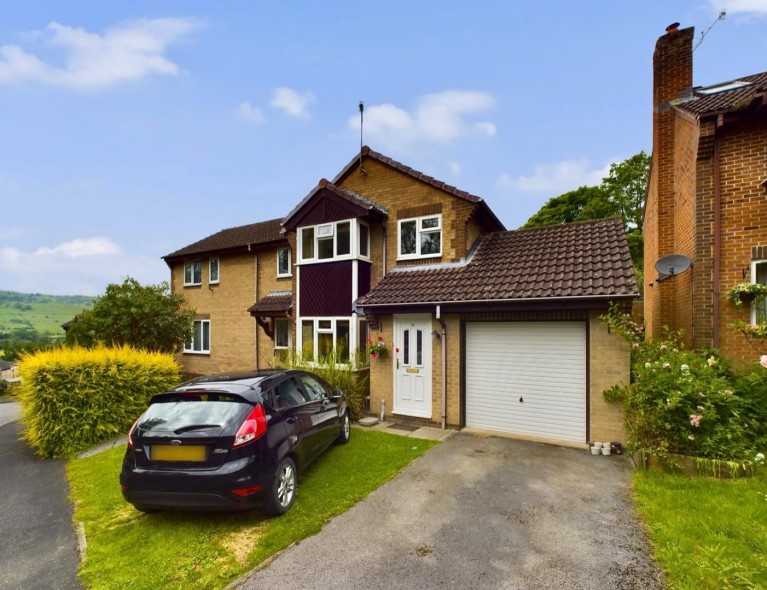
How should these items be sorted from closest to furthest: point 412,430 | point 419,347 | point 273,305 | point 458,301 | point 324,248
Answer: point 458,301 < point 412,430 < point 419,347 < point 324,248 < point 273,305

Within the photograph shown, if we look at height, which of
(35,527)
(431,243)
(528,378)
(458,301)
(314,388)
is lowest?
(35,527)

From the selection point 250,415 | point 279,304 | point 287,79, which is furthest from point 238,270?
point 250,415

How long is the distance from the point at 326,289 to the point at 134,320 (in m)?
7.99

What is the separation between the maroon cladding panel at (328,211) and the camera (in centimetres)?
1070

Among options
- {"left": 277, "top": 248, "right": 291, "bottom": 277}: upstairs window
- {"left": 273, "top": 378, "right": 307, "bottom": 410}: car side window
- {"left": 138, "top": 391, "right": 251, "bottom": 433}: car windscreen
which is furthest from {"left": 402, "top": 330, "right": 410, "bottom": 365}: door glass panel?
{"left": 277, "top": 248, "right": 291, "bottom": 277}: upstairs window

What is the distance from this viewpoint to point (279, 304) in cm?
1479

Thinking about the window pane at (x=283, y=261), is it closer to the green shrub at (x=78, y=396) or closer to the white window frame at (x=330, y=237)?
the white window frame at (x=330, y=237)

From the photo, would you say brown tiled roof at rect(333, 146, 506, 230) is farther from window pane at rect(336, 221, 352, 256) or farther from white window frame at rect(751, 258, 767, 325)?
white window frame at rect(751, 258, 767, 325)

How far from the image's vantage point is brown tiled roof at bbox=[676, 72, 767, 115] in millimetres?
6645

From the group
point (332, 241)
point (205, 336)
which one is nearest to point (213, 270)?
point (205, 336)

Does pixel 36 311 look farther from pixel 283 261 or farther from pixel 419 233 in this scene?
pixel 419 233

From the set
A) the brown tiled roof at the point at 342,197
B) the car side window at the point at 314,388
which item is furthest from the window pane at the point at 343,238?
the car side window at the point at 314,388

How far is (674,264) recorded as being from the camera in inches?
293

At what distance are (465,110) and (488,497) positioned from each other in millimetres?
15350
